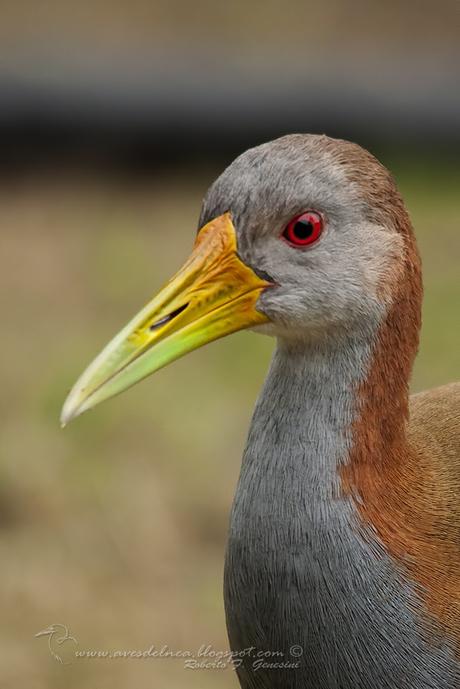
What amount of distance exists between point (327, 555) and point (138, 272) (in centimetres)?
Answer: 462

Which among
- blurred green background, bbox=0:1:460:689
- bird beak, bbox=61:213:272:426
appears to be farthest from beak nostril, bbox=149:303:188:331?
blurred green background, bbox=0:1:460:689

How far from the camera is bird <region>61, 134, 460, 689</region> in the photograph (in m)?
3.05

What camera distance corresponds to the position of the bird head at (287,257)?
3.03 metres

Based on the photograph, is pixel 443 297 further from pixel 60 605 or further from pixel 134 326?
pixel 134 326

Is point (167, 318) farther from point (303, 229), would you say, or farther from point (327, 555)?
point (327, 555)

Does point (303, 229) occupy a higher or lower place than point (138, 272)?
lower

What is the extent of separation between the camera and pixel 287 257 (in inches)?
121

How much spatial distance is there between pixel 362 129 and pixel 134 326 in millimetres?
6010

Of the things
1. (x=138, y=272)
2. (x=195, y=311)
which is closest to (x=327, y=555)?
(x=195, y=311)

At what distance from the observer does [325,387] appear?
122 inches

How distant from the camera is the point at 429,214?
27.2 feet

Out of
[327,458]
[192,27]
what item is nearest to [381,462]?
[327,458]

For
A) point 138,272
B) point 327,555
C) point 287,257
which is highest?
point 138,272

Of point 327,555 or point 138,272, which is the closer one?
point 327,555
